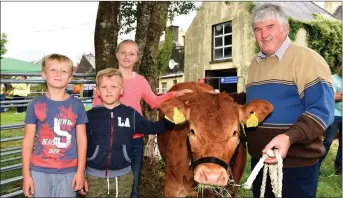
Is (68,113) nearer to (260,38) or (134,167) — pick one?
(134,167)

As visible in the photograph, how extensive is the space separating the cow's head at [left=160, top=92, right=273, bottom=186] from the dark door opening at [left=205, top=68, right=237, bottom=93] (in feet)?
59.3

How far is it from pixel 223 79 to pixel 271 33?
1882 centimetres

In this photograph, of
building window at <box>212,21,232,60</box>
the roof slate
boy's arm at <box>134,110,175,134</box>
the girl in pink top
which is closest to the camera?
boy's arm at <box>134,110,175,134</box>

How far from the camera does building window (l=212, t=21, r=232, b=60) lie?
874 inches

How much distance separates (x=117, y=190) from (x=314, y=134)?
1.82 metres

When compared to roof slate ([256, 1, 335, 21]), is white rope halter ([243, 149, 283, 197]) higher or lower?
lower

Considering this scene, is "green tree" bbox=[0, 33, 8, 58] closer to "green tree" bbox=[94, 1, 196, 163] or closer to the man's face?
"green tree" bbox=[94, 1, 196, 163]

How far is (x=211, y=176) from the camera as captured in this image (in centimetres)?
288

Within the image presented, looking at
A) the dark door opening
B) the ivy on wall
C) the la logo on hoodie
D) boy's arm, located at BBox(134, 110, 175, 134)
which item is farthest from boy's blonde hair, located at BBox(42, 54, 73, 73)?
the dark door opening

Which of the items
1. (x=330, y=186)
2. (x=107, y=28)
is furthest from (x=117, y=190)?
(x=330, y=186)

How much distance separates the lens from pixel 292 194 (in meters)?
3.18

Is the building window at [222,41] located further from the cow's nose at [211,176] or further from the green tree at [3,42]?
the cow's nose at [211,176]

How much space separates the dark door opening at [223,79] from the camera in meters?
21.7

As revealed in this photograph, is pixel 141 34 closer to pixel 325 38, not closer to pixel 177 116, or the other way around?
pixel 177 116
